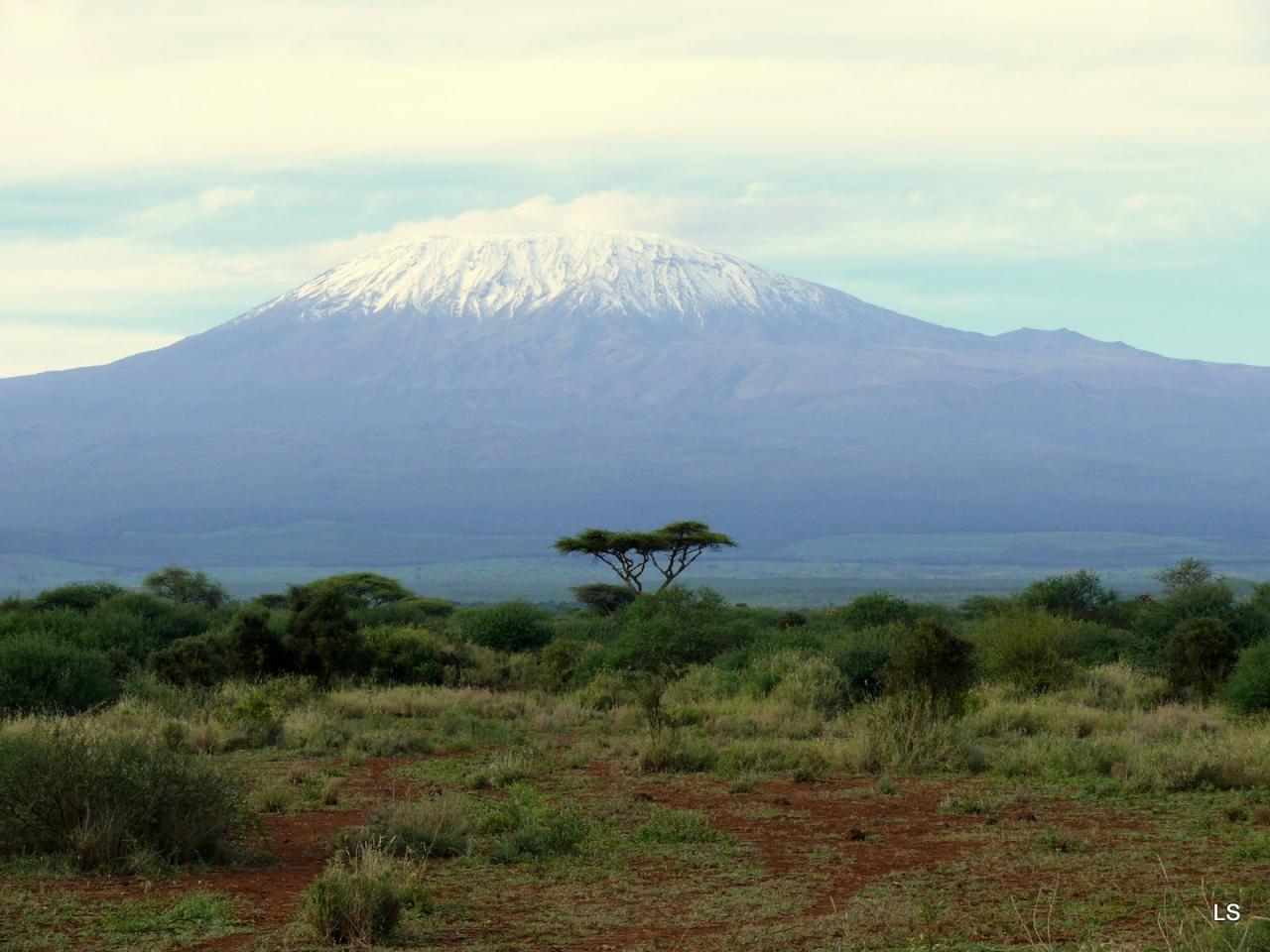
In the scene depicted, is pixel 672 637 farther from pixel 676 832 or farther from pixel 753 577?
pixel 753 577

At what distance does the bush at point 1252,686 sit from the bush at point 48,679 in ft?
51.9

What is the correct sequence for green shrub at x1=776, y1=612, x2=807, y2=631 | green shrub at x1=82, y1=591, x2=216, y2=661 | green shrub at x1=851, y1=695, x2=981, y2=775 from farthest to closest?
green shrub at x1=776, y1=612, x2=807, y2=631 → green shrub at x1=82, y1=591, x2=216, y2=661 → green shrub at x1=851, y1=695, x2=981, y2=775

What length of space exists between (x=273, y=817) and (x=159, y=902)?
399 centimetres

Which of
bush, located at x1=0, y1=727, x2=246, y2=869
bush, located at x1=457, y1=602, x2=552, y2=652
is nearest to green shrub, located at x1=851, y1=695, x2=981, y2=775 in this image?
bush, located at x1=0, y1=727, x2=246, y2=869

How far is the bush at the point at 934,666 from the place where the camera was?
74.6ft

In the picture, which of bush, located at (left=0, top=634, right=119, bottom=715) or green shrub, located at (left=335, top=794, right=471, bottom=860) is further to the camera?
bush, located at (left=0, top=634, right=119, bottom=715)

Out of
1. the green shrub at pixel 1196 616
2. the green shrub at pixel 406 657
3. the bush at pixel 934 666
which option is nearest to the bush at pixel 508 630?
the green shrub at pixel 406 657

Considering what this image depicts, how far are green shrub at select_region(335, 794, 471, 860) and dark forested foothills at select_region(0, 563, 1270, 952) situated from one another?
Answer: 0.10 ft

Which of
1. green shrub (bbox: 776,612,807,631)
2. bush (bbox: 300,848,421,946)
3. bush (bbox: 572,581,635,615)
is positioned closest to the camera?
bush (bbox: 300,848,421,946)

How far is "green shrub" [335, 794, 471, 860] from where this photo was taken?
13.4 metres

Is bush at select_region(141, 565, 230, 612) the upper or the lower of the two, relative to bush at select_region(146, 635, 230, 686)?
lower

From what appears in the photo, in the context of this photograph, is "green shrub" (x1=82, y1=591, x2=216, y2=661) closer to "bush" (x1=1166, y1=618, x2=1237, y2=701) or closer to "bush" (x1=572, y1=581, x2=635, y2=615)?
"bush" (x1=1166, y1=618, x2=1237, y2=701)

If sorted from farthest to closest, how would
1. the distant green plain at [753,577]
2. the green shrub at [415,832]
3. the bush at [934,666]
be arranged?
the distant green plain at [753,577] → the bush at [934,666] → the green shrub at [415,832]

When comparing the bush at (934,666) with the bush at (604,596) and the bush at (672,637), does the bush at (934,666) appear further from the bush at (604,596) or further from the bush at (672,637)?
the bush at (604,596)
